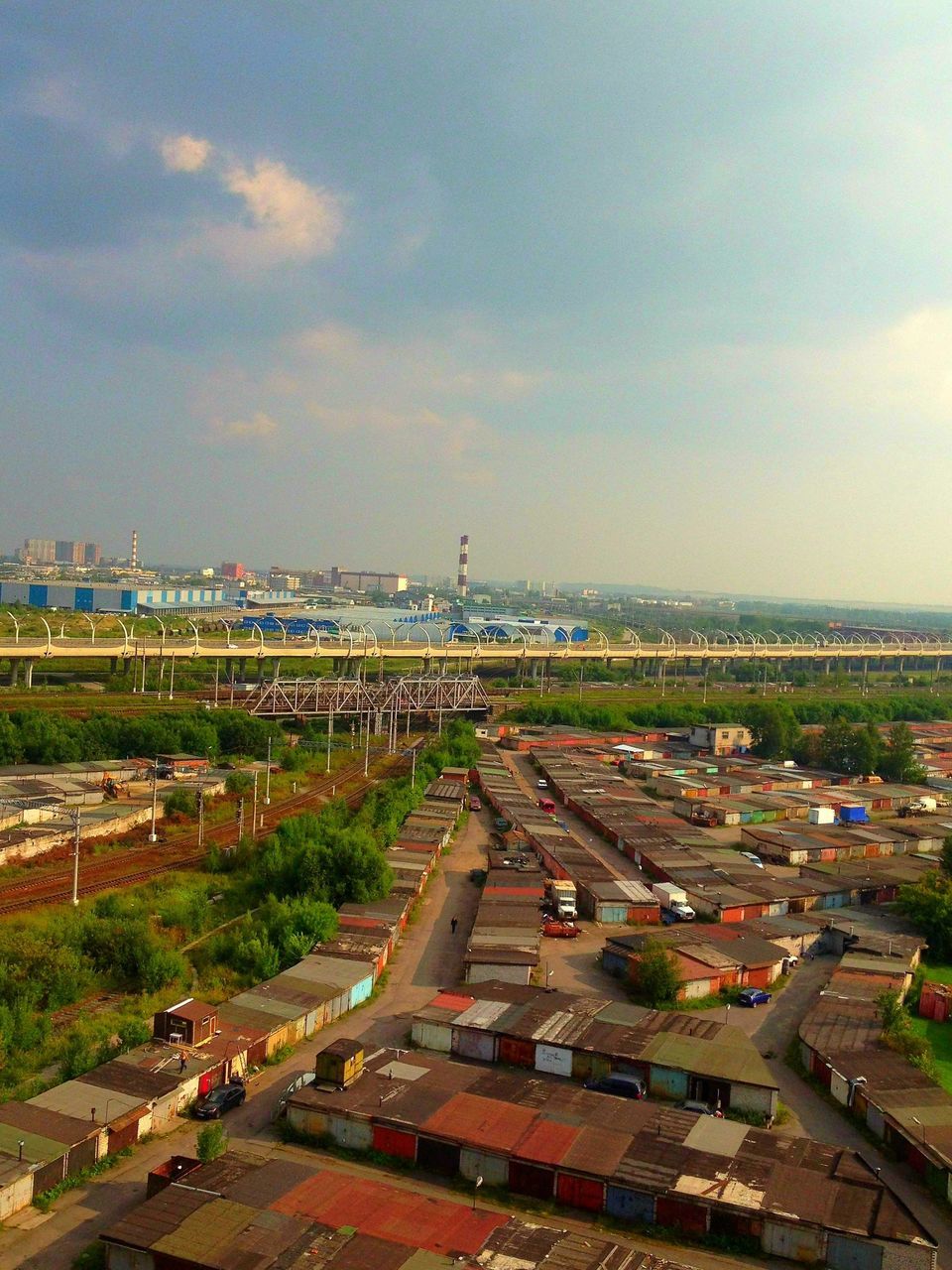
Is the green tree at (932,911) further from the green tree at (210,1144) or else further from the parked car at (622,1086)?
the green tree at (210,1144)

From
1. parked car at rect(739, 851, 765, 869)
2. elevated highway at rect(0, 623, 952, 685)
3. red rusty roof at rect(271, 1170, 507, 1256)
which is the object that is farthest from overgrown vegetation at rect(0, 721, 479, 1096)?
elevated highway at rect(0, 623, 952, 685)

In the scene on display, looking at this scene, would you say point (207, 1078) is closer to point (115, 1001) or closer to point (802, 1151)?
point (115, 1001)

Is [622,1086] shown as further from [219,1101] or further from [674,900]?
[674,900]

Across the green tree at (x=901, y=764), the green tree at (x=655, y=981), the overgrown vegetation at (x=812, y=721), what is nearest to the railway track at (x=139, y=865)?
the green tree at (x=655, y=981)

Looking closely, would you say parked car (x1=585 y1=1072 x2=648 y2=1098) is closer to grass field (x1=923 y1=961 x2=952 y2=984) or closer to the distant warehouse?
grass field (x1=923 y1=961 x2=952 y2=984)

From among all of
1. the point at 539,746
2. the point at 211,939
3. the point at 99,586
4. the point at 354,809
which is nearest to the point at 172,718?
the point at 354,809

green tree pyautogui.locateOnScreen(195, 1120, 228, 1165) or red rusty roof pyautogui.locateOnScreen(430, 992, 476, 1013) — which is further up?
green tree pyautogui.locateOnScreen(195, 1120, 228, 1165)

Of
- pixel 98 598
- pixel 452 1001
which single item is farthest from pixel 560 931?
pixel 98 598
